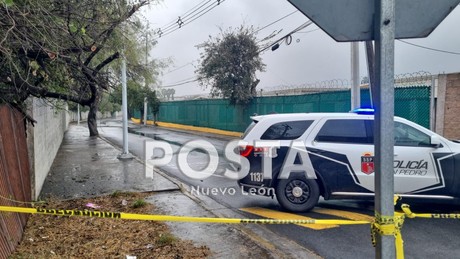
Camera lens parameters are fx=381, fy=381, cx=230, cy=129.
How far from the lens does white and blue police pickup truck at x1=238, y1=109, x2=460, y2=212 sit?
6391mm

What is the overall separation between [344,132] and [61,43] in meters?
4.70

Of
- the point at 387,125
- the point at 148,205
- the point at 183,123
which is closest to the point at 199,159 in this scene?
the point at 148,205

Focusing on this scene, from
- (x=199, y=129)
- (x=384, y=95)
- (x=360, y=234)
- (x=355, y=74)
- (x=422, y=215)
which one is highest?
(x=355, y=74)

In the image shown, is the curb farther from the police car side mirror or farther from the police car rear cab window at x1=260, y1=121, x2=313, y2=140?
the police car side mirror

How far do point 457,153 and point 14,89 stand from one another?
691 centimetres

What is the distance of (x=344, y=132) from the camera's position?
670 cm

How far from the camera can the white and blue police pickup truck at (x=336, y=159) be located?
252 inches

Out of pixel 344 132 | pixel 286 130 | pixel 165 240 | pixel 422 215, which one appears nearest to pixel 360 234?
pixel 344 132

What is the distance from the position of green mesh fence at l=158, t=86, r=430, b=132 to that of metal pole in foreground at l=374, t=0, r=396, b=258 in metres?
9.36

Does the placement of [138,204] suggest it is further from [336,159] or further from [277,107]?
[277,107]

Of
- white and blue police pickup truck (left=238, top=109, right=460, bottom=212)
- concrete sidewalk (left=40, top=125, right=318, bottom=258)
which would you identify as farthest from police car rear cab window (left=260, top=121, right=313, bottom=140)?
concrete sidewalk (left=40, top=125, right=318, bottom=258)

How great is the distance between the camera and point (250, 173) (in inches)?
267

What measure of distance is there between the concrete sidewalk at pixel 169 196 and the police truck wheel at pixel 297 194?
0.88 metres

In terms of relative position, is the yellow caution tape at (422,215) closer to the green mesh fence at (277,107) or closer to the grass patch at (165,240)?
the grass patch at (165,240)
